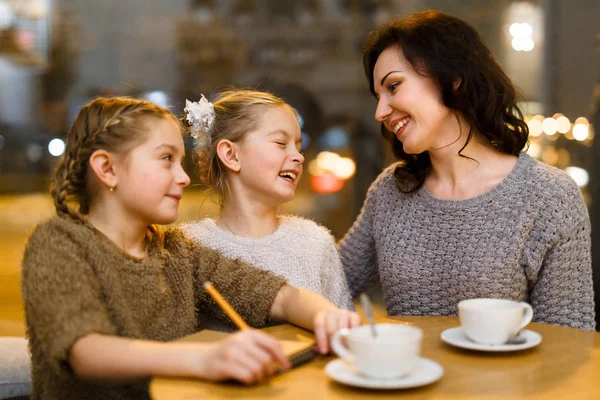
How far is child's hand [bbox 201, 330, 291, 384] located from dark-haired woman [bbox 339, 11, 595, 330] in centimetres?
80

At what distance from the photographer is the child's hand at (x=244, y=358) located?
3.50 feet

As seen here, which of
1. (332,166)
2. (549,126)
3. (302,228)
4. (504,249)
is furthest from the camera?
(332,166)

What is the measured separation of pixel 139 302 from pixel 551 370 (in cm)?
74

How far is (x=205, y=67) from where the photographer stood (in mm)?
3852

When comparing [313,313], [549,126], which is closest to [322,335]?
[313,313]

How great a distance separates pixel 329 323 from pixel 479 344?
26 centimetres

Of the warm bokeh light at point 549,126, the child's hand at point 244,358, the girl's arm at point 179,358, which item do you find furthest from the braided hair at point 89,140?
the warm bokeh light at point 549,126

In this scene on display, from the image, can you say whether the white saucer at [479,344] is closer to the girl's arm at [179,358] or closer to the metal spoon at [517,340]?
the metal spoon at [517,340]

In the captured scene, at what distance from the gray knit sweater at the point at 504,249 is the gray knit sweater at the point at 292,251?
15 centimetres

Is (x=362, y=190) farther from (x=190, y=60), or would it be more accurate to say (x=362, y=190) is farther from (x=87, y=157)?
(x=87, y=157)

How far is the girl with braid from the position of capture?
1144 mm

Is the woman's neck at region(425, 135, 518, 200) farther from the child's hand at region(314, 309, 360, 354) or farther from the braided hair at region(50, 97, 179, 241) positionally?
the braided hair at region(50, 97, 179, 241)

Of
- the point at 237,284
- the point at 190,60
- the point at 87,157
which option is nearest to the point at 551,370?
the point at 237,284

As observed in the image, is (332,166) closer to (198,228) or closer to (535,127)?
(535,127)
